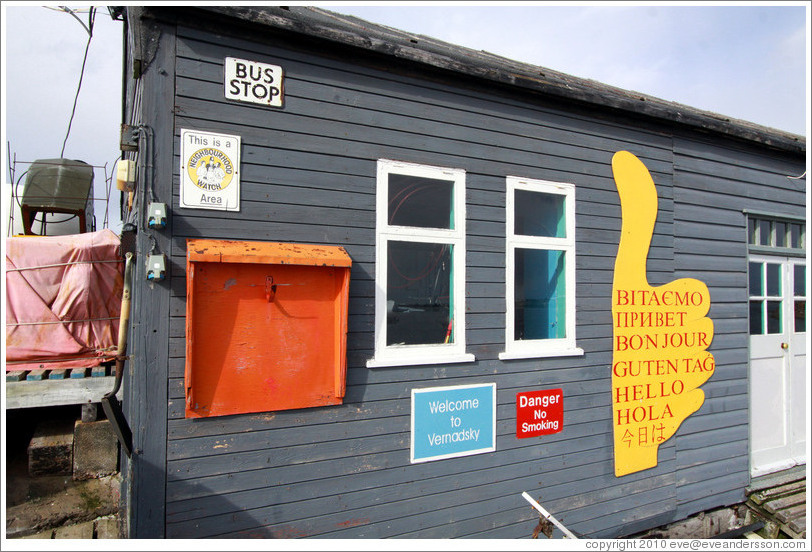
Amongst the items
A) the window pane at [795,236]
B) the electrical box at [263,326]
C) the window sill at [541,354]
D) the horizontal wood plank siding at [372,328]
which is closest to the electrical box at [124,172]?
the horizontal wood plank siding at [372,328]

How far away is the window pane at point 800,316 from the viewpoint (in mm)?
5441

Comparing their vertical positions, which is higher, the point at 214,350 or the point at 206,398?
the point at 214,350

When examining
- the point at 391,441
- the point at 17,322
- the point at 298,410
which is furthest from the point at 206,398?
the point at 17,322

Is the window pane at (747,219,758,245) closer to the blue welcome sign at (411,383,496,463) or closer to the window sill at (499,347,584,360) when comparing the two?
the window sill at (499,347,584,360)

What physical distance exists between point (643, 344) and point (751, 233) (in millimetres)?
2156

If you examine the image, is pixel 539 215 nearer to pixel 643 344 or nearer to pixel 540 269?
pixel 540 269

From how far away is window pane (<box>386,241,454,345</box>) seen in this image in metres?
3.46

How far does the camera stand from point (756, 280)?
5242 millimetres

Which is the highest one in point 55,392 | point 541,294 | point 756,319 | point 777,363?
point 541,294

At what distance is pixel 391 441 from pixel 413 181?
1.97 meters

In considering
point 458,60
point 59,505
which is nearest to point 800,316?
point 458,60

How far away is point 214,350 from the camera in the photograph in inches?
112

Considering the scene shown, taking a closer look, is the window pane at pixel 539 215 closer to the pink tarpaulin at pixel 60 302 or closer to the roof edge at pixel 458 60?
the roof edge at pixel 458 60

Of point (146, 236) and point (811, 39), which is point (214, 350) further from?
point (811, 39)
